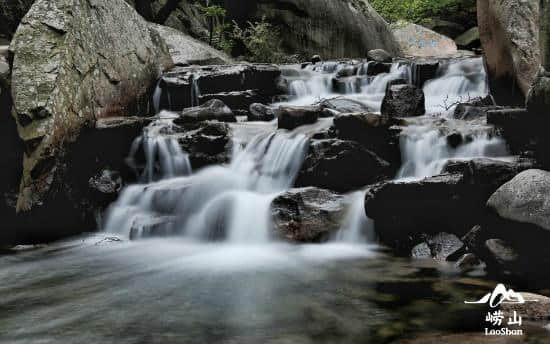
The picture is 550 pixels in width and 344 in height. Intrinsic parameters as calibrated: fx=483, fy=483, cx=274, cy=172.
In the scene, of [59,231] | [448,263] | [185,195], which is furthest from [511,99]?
[59,231]

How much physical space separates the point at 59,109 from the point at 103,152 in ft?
3.51

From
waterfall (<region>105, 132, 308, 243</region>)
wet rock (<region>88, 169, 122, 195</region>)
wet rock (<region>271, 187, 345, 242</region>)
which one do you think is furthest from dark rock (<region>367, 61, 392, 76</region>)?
wet rock (<region>88, 169, 122, 195</region>)

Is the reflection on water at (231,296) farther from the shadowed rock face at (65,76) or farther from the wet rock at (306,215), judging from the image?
the shadowed rock face at (65,76)

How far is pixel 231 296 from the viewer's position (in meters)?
4.41

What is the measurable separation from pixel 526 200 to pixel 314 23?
14.9m

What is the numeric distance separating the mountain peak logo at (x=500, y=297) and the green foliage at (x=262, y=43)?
1383 centimetres

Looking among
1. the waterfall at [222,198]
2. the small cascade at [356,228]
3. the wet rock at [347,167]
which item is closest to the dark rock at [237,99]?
the waterfall at [222,198]

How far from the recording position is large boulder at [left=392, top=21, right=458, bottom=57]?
2080cm

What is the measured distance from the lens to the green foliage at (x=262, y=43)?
16.9 metres

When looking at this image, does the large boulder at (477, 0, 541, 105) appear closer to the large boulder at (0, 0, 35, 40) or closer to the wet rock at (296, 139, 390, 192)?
the wet rock at (296, 139, 390, 192)

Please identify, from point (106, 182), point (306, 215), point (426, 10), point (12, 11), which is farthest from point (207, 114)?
point (426, 10)

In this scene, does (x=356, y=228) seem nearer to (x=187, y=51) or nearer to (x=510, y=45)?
(x=510, y=45)

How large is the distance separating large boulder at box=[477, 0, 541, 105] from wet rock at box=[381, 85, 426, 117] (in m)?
1.36

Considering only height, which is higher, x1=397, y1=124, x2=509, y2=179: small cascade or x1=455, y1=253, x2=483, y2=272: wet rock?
x1=397, y1=124, x2=509, y2=179: small cascade
